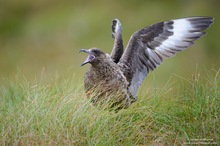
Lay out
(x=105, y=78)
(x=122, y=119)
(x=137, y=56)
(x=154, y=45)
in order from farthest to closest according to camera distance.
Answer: (x=154, y=45)
(x=137, y=56)
(x=105, y=78)
(x=122, y=119)

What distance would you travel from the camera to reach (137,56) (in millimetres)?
8203

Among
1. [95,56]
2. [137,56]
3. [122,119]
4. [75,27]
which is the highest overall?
[95,56]

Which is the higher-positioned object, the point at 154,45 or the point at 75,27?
the point at 154,45

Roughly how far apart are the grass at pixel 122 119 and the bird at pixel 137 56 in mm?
539

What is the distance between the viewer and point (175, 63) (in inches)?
655

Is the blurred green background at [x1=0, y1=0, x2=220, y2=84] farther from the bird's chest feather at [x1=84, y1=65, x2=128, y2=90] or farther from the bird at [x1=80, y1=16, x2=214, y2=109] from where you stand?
the bird's chest feather at [x1=84, y1=65, x2=128, y2=90]

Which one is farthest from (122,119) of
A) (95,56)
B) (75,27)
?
(75,27)

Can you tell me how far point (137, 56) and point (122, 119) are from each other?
1643mm

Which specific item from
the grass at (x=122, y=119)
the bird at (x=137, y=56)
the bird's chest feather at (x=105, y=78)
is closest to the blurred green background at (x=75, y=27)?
the bird at (x=137, y=56)

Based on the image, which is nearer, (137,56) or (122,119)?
(122,119)

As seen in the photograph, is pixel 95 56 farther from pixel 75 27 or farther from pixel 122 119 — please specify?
pixel 75 27

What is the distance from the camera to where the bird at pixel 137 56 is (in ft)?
25.4

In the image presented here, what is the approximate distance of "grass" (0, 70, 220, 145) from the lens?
634 centimetres

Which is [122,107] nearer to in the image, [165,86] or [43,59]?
[165,86]
